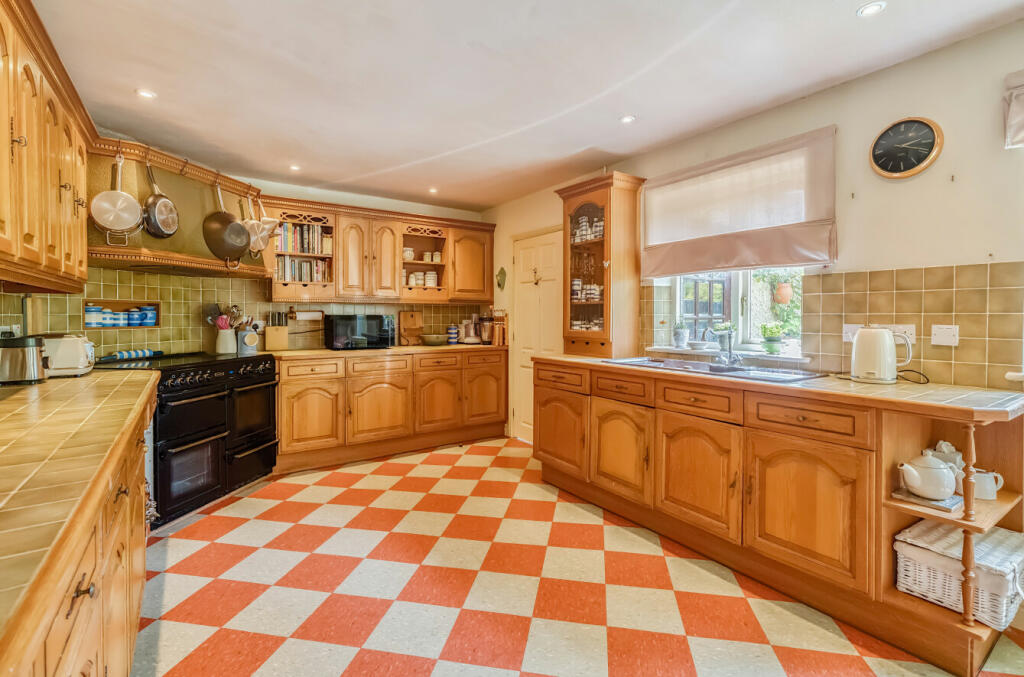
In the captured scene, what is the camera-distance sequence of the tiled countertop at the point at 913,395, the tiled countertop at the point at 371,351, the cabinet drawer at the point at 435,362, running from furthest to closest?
the cabinet drawer at the point at 435,362, the tiled countertop at the point at 371,351, the tiled countertop at the point at 913,395

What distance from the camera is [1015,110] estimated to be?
187 cm

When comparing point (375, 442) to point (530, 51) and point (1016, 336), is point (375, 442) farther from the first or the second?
point (1016, 336)

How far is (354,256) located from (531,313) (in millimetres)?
1667

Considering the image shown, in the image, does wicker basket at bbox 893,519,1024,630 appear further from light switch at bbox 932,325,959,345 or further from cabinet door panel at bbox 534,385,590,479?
cabinet door panel at bbox 534,385,590,479

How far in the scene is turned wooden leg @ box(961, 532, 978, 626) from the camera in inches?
63.7

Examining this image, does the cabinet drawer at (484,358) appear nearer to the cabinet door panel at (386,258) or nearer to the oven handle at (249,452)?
the cabinet door panel at (386,258)

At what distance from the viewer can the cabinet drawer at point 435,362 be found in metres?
4.33

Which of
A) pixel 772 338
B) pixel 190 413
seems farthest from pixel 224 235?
pixel 772 338

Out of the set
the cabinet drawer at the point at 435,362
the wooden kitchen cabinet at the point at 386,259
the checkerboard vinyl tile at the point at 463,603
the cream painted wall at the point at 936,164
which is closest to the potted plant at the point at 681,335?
the cream painted wall at the point at 936,164

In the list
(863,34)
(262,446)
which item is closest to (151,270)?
(262,446)

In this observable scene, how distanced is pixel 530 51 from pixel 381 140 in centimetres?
141

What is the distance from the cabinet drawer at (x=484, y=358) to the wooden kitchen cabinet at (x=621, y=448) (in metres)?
1.79

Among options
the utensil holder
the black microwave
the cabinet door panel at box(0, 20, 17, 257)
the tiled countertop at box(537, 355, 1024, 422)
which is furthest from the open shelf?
the utensil holder

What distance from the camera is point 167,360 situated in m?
3.19
